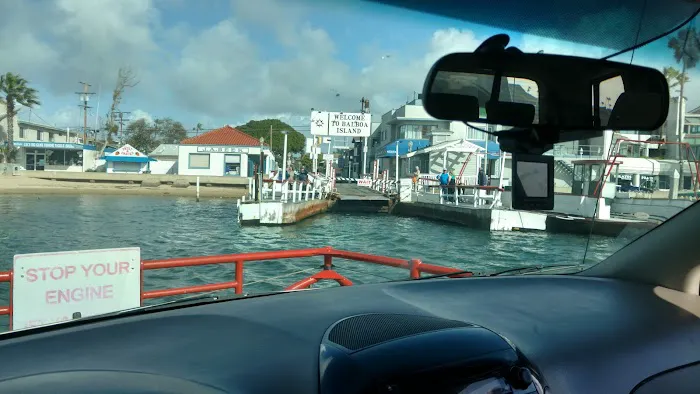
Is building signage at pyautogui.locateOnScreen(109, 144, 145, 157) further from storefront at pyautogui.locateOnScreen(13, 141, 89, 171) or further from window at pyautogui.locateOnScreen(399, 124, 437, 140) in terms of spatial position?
window at pyautogui.locateOnScreen(399, 124, 437, 140)

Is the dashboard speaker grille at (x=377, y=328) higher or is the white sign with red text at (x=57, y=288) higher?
the dashboard speaker grille at (x=377, y=328)

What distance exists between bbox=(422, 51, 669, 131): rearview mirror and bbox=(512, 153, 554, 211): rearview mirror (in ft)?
0.47

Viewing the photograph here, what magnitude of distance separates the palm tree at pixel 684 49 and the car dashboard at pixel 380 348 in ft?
2.87

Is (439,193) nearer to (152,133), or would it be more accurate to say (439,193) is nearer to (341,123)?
(341,123)

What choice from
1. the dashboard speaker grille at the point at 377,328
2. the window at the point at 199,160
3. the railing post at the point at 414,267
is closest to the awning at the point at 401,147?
the railing post at the point at 414,267

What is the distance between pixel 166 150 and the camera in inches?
156

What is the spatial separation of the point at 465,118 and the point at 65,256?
225 cm

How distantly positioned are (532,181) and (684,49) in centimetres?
89

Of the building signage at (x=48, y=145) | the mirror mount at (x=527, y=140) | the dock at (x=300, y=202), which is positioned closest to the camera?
the mirror mount at (x=527, y=140)

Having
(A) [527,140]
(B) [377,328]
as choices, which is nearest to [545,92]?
(A) [527,140]

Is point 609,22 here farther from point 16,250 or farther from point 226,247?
point 226,247

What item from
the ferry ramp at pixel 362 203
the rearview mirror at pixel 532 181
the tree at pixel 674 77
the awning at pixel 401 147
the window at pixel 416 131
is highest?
the tree at pixel 674 77

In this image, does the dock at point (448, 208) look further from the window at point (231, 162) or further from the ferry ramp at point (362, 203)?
the window at point (231, 162)

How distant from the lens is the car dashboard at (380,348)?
1299 millimetres
